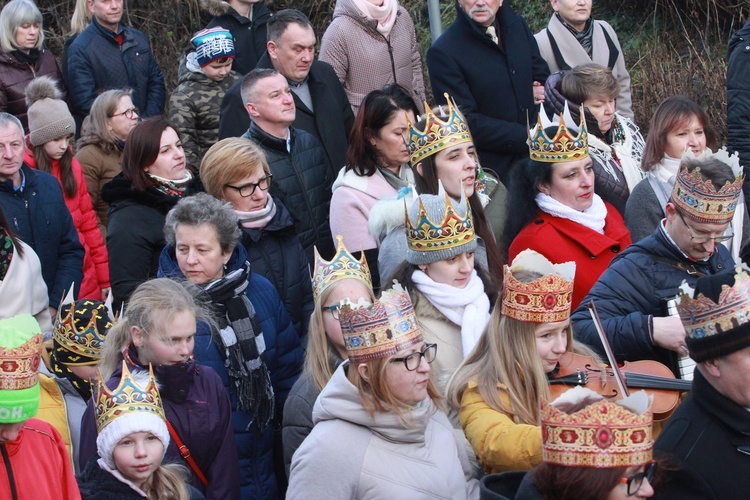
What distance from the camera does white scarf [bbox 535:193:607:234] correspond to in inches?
224

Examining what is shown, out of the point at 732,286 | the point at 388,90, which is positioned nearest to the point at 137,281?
the point at 388,90

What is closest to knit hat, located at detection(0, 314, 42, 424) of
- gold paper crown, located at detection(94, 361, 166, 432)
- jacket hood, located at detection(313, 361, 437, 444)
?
gold paper crown, located at detection(94, 361, 166, 432)

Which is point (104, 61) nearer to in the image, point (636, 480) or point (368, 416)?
point (368, 416)

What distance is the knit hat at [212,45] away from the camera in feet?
26.8

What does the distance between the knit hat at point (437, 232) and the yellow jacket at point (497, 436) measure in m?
0.88

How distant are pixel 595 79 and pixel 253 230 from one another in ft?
7.76

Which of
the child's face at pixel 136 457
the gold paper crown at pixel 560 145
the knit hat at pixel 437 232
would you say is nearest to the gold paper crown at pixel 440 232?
the knit hat at pixel 437 232

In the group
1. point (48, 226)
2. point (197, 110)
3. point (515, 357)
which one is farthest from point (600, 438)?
point (197, 110)

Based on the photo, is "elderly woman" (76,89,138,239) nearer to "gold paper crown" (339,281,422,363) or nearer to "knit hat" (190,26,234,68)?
"knit hat" (190,26,234,68)

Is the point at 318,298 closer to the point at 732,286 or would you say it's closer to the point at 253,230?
the point at 253,230

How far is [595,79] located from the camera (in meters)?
7.05

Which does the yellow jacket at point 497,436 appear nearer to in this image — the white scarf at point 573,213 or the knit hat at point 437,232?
the knit hat at point 437,232

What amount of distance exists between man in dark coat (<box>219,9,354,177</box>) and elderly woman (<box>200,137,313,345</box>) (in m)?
1.22

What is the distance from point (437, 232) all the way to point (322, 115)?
8.85 ft
